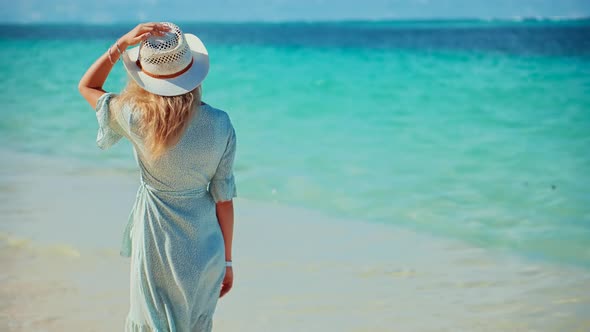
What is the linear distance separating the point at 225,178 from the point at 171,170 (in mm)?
177

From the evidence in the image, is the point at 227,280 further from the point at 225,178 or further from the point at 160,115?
the point at 160,115

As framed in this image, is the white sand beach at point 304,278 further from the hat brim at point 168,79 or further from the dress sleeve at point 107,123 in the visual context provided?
the hat brim at point 168,79

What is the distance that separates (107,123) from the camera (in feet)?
6.76

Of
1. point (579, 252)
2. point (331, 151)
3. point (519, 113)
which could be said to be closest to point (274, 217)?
point (579, 252)

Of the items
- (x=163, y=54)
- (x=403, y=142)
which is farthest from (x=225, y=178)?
(x=403, y=142)

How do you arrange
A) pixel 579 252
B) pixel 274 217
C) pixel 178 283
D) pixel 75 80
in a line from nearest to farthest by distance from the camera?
pixel 178 283 < pixel 579 252 < pixel 274 217 < pixel 75 80

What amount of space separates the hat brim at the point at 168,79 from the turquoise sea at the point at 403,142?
314 centimetres

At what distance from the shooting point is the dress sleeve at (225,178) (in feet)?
7.06

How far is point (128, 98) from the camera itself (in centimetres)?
200

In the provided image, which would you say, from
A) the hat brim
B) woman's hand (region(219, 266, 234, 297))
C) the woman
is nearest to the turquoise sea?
woman's hand (region(219, 266, 234, 297))

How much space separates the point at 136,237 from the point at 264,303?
1.54m

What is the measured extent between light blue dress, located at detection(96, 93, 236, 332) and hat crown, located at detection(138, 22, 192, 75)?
0.14 metres

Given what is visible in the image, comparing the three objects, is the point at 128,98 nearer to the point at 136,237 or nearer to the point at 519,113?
the point at 136,237

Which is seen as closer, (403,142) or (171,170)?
(171,170)
